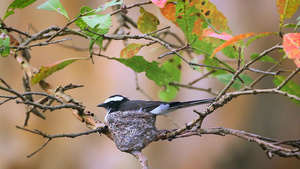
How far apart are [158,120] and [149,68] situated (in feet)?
8.89

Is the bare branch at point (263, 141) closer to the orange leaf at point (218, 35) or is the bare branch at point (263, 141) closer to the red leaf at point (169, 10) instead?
the orange leaf at point (218, 35)

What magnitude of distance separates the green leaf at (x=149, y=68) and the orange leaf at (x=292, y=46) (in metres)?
0.92

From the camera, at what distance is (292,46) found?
1.15 meters

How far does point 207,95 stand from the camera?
14.7 ft

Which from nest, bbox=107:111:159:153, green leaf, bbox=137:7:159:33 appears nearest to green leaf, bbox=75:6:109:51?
green leaf, bbox=137:7:159:33

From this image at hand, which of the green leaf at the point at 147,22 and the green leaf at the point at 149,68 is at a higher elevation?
the green leaf at the point at 147,22

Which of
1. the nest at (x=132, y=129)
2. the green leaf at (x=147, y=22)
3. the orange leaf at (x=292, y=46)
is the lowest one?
the nest at (x=132, y=129)

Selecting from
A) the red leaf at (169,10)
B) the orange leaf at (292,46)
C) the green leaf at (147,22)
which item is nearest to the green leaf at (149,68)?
the green leaf at (147,22)

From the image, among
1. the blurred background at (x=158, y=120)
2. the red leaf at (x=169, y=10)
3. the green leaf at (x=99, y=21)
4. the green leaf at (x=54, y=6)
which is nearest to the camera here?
the green leaf at (x=99, y=21)

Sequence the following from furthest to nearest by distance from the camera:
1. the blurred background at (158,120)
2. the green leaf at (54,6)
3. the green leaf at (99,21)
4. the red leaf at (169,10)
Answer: the blurred background at (158,120) → the red leaf at (169,10) → the green leaf at (54,6) → the green leaf at (99,21)

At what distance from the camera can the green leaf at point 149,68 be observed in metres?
1.99

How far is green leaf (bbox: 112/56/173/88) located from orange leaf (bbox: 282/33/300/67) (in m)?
0.92

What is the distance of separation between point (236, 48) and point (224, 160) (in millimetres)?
2877

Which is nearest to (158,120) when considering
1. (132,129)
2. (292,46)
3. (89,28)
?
(132,129)
